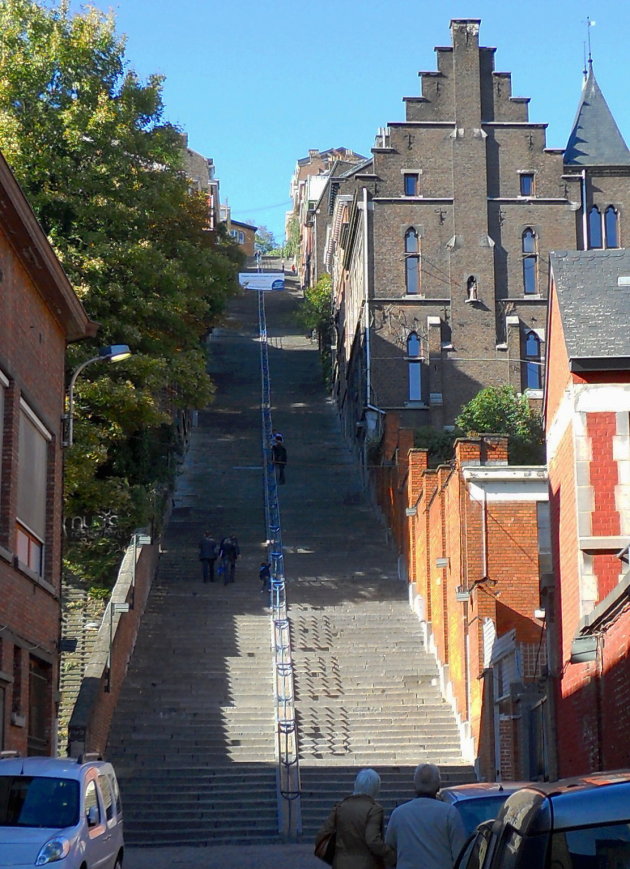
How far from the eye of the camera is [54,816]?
12391 mm

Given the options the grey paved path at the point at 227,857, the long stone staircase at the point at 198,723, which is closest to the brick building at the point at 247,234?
the long stone staircase at the point at 198,723

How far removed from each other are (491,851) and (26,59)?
30995mm

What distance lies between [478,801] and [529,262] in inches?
1598

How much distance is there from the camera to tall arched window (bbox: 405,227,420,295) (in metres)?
50.5

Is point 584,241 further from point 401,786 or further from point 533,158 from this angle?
point 401,786

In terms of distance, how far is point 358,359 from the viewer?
52375 mm

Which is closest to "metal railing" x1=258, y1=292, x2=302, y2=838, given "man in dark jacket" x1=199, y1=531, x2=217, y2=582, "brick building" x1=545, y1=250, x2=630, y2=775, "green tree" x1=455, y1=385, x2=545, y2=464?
"man in dark jacket" x1=199, y1=531, x2=217, y2=582

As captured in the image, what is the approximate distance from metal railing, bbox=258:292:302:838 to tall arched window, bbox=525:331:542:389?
9.55 metres

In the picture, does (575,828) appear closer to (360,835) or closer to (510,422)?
(360,835)

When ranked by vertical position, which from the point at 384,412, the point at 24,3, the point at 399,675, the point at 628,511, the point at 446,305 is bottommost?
the point at 399,675

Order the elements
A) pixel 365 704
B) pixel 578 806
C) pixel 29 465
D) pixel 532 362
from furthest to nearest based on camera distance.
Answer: pixel 532 362 → pixel 365 704 → pixel 29 465 → pixel 578 806

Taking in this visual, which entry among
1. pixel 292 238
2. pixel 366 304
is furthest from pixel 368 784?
pixel 292 238

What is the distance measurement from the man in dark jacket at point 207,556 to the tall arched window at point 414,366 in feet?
53.6

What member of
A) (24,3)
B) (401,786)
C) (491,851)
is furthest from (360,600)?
(491,851)
